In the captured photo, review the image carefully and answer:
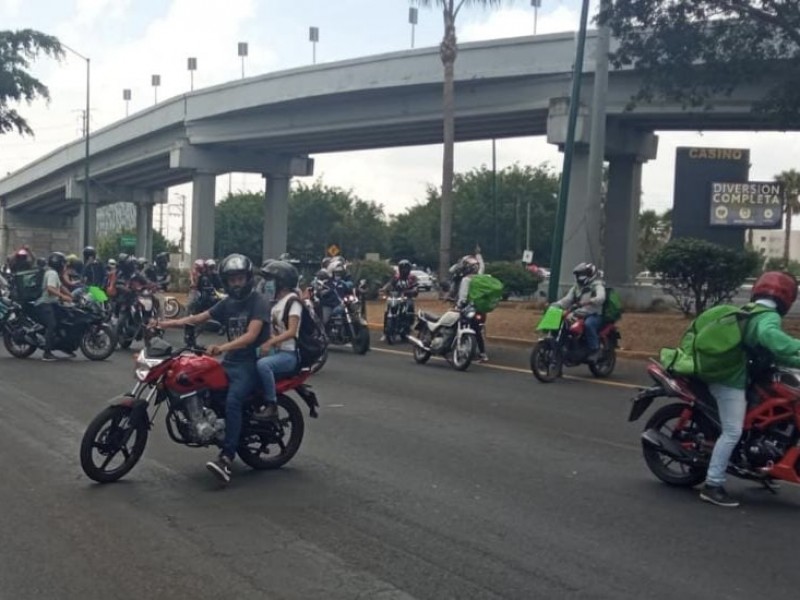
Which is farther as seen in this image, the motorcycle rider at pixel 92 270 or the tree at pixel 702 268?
the tree at pixel 702 268

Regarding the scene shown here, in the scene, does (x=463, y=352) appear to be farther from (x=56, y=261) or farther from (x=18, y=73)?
→ (x=18, y=73)

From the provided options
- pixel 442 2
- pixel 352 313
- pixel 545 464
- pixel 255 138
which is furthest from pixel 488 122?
pixel 545 464

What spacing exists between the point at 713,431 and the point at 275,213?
43023mm

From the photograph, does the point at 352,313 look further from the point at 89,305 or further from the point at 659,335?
the point at 659,335

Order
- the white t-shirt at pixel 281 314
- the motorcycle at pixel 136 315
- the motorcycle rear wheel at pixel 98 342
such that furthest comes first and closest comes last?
the motorcycle at pixel 136 315
the motorcycle rear wheel at pixel 98 342
the white t-shirt at pixel 281 314

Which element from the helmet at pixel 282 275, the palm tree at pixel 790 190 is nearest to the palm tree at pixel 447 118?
the helmet at pixel 282 275

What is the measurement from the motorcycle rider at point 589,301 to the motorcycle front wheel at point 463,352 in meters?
1.99

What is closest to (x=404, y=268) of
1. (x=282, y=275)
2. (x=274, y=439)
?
(x=282, y=275)

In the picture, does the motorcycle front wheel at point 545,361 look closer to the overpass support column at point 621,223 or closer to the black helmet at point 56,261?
the black helmet at point 56,261

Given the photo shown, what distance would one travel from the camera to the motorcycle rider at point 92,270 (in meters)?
24.7

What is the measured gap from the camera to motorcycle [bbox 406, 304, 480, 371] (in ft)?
56.1

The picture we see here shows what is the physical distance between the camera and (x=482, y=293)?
57.2ft

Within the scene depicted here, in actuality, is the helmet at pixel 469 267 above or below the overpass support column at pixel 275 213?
below

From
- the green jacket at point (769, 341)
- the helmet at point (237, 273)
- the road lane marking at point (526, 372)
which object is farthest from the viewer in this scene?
the road lane marking at point (526, 372)
